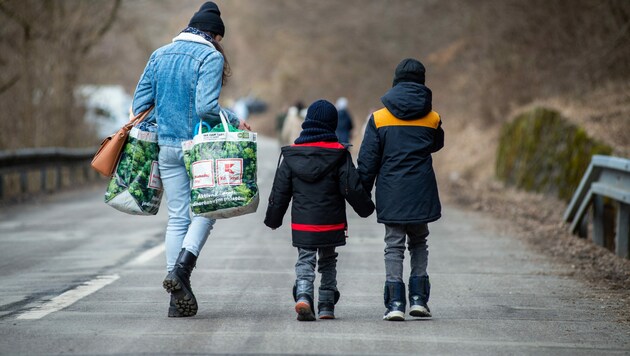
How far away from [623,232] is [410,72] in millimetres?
5068

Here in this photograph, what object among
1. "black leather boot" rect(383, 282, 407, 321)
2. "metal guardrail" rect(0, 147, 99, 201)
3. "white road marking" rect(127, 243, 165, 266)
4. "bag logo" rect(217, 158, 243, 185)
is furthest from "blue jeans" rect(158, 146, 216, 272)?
"metal guardrail" rect(0, 147, 99, 201)

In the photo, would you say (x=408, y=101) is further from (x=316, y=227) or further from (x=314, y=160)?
(x=316, y=227)

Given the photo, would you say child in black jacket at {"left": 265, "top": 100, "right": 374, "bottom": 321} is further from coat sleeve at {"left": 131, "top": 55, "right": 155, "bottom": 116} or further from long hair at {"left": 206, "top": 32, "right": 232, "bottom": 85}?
coat sleeve at {"left": 131, "top": 55, "right": 155, "bottom": 116}

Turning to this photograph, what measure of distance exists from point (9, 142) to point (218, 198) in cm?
1887

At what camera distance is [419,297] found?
7.29 metres

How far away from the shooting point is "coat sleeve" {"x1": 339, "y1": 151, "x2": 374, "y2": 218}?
7043mm

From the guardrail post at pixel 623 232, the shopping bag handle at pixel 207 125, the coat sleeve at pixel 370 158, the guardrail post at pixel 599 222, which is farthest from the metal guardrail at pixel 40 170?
the coat sleeve at pixel 370 158

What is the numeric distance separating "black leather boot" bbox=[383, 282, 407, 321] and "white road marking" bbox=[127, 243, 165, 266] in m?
3.87

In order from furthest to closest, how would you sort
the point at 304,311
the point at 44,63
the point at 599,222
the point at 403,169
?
the point at 44,63
the point at 599,222
the point at 403,169
the point at 304,311

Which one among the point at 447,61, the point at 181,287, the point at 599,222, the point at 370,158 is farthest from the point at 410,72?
the point at 447,61

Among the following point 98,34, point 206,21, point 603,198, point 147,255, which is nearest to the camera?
point 206,21

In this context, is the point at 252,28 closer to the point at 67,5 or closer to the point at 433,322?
the point at 67,5

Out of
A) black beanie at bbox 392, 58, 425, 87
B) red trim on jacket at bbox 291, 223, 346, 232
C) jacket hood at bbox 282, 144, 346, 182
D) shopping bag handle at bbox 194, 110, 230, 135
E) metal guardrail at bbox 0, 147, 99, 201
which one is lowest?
metal guardrail at bbox 0, 147, 99, 201

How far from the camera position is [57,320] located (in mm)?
6973
